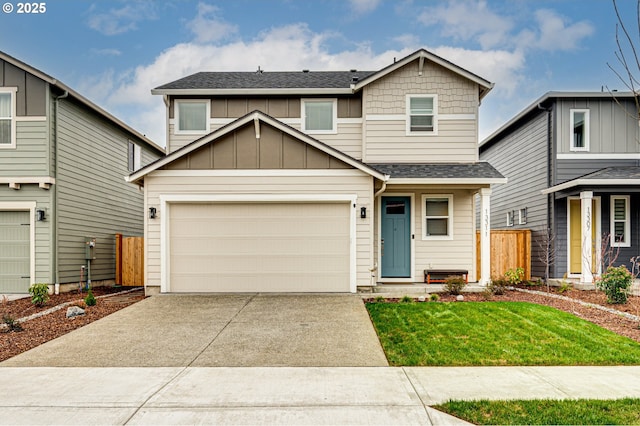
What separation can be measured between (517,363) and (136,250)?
38.8 ft

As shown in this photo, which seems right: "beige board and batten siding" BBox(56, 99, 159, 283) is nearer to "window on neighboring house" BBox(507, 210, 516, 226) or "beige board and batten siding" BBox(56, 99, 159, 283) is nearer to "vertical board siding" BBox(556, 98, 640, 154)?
"vertical board siding" BBox(556, 98, 640, 154)

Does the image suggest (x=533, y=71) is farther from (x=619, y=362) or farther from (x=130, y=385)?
(x=130, y=385)

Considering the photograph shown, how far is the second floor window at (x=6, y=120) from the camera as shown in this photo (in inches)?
462

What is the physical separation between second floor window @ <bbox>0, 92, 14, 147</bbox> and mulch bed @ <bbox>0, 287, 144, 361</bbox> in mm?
4241

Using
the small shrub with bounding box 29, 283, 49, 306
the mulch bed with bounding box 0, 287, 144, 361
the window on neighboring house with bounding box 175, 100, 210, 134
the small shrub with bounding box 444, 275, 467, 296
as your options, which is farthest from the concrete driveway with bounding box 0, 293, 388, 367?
the window on neighboring house with bounding box 175, 100, 210, 134

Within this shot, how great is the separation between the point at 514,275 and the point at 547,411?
379 inches

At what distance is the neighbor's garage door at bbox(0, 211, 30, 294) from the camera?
11.7m

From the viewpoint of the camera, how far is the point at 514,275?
13266mm

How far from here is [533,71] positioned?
20906mm

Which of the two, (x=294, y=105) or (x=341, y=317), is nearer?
(x=341, y=317)

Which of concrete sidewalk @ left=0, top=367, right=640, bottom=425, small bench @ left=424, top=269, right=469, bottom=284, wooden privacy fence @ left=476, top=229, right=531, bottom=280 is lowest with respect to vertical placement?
concrete sidewalk @ left=0, top=367, right=640, bottom=425

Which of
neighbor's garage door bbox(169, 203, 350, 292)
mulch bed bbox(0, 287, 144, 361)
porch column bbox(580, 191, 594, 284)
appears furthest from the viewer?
porch column bbox(580, 191, 594, 284)

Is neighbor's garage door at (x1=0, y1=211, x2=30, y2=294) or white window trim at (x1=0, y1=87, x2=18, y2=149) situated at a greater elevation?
white window trim at (x1=0, y1=87, x2=18, y2=149)

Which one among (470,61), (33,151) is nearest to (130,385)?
(33,151)
